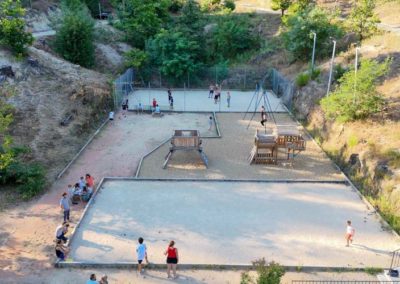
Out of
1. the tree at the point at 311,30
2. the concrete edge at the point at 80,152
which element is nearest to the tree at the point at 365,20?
the tree at the point at 311,30

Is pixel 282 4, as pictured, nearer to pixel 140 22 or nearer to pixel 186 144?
pixel 140 22

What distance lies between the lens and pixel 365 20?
104 ft

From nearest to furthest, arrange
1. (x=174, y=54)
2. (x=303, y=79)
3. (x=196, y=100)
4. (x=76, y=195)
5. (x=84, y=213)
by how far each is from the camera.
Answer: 1. (x=84, y=213)
2. (x=76, y=195)
3. (x=303, y=79)
4. (x=196, y=100)
5. (x=174, y=54)

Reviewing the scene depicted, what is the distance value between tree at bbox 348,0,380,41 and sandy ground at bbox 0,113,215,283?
614 inches

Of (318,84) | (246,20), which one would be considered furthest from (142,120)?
(246,20)

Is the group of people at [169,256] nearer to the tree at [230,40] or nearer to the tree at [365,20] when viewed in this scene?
→ the tree at [365,20]

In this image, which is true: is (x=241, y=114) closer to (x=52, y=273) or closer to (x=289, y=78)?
(x=289, y=78)

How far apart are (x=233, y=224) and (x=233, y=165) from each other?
570 cm

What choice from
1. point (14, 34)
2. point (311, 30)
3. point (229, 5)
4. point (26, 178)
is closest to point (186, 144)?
point (26, 178)

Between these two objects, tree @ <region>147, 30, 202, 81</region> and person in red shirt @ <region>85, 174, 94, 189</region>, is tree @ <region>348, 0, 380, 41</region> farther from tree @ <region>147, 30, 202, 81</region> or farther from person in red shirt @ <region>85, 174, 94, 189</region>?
person in red shirt @ <region>85, 174, 94, 189</region>

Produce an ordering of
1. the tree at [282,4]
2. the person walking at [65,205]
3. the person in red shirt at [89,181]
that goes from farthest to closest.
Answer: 1. the tree at [282,4]
2. the person in red shirt at [89,181]
3. the person walking at [65,205]

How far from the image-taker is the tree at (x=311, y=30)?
32969mm

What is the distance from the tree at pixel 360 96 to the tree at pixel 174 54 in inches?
711

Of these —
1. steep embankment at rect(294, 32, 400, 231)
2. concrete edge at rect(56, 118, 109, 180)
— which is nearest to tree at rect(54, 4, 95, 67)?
concrete edge at rect(56, 118, 109, 180)
